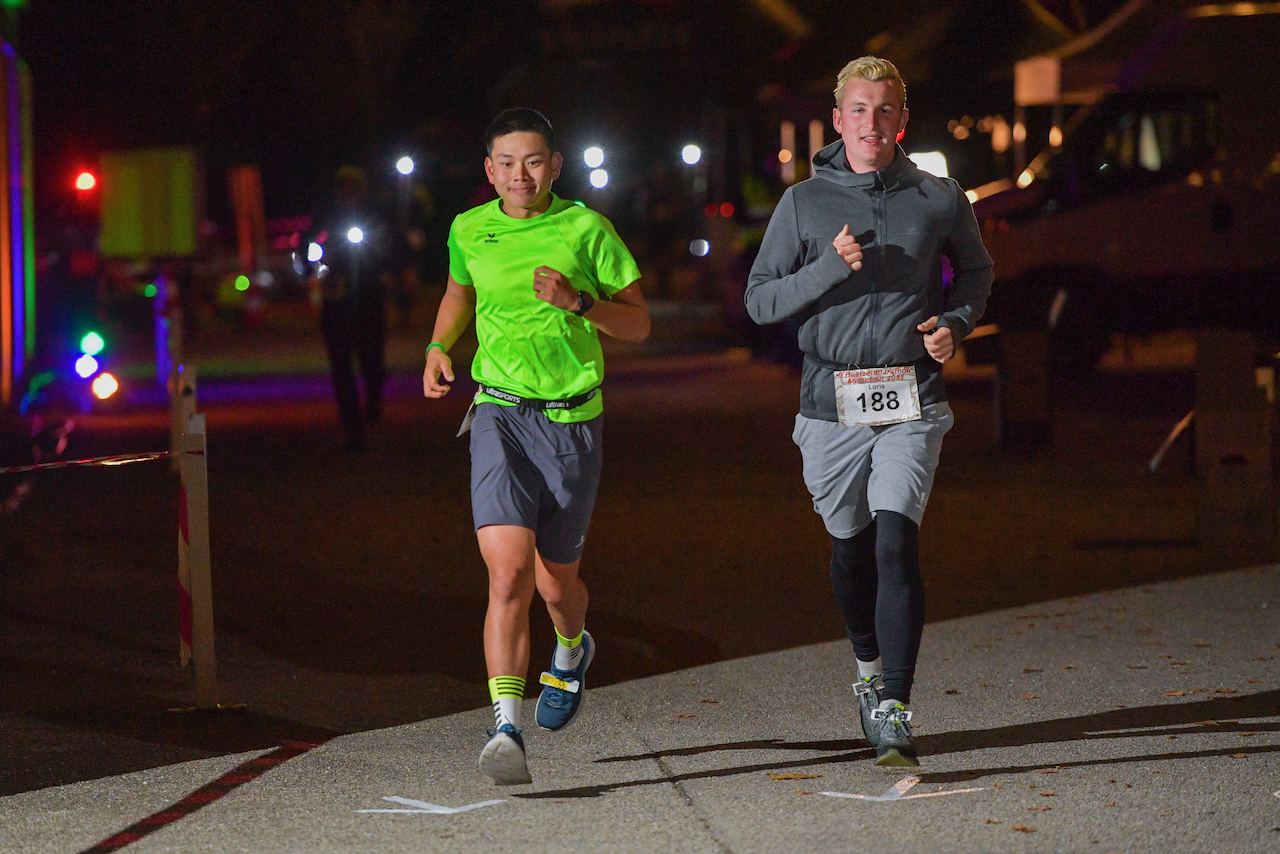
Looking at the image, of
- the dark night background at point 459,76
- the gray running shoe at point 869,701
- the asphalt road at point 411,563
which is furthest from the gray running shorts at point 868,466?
the dark night background at point 459,76

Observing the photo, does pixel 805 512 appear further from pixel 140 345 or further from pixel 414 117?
pixel 414 117

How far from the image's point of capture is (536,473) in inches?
222

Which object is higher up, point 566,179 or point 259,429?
point 566,179

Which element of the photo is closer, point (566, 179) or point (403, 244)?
point (403, 244)

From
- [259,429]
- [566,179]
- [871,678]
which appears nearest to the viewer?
[871,678]

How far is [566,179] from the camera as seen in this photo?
25.4 metres

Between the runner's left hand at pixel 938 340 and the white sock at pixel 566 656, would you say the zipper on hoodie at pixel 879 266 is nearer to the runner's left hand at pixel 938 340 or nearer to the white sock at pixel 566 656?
the runner's left hand at pixel 938 340

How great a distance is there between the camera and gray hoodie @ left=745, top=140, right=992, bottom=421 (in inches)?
219

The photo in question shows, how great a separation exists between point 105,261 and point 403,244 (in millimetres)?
15941

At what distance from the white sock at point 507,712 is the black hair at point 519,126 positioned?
1.66 meters

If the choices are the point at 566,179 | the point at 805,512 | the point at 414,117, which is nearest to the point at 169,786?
the point at 805,512

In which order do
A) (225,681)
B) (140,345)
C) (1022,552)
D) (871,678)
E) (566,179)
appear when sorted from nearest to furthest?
(871,678), (225,681), (1022,552), (566,179), (140,345)

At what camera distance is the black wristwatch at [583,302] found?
5.42 m

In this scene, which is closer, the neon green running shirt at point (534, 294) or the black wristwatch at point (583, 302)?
the black wristwatch at point (583, 302)
